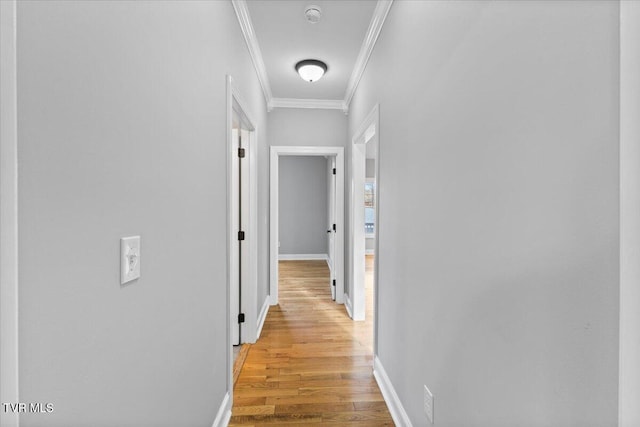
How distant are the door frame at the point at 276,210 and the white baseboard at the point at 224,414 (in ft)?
6.60

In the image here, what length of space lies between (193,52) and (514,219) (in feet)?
4.46

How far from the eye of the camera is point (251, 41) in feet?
7.93

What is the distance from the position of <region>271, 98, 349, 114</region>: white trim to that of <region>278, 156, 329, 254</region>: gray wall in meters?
3.47

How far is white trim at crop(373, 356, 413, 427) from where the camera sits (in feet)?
5.52

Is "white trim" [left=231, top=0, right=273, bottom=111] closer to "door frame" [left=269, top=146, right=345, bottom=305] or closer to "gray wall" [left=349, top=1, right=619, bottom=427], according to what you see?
"door frame" [left=269, top=146, right=345, bottom=305]

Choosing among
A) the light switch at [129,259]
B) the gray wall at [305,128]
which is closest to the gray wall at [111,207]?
the light switch at [129,259]

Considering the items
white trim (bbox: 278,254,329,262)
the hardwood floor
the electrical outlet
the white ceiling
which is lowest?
the hardwood floor

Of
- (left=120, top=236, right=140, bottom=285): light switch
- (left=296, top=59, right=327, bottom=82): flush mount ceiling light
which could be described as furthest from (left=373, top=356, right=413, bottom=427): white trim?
(left=296, top=59, right=327, bottom=82): flush mount ceiling light

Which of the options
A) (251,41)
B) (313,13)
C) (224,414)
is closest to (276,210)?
(251,41)

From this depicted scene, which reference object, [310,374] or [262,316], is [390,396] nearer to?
[310,374]

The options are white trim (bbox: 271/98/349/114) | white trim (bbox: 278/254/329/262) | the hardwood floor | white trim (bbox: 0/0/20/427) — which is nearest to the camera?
white trim (bbox: 0/0/20/427)

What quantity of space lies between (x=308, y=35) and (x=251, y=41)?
0.45 metres
